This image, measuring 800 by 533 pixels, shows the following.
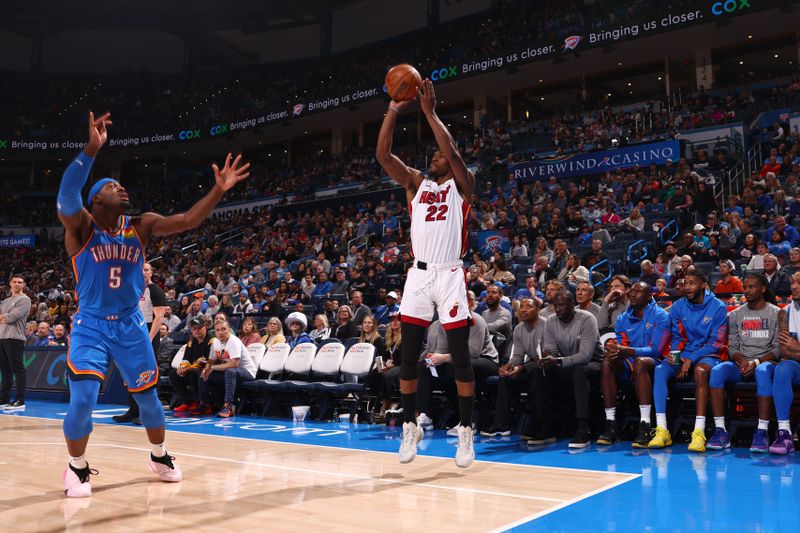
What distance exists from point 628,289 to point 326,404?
3.79m

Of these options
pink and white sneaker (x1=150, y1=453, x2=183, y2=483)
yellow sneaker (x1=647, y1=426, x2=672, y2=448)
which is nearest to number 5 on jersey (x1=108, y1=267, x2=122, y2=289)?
pink and white sneaker (x1=150, y1=453, x2=183, y2=483)

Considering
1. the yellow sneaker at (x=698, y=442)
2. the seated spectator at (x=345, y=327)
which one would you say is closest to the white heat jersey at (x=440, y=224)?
the yellow sneaker at (x=698, y=442)

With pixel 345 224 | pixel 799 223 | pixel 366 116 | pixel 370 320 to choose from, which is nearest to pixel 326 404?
pixel 370 320

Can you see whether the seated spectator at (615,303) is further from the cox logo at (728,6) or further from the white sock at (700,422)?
the cox logo at (728,6)

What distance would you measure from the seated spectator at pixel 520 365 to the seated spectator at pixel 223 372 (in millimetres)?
3554

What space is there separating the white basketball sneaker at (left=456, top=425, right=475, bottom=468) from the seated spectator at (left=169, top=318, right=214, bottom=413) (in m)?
5.27

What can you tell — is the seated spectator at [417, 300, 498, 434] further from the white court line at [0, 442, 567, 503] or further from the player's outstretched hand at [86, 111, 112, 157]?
the player's outstretched hand at [86, 111, 112, 157]

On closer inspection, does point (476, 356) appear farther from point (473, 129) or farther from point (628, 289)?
point (473, 129)

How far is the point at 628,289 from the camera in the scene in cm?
679

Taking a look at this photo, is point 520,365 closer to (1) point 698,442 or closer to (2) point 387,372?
(1) point 698,442

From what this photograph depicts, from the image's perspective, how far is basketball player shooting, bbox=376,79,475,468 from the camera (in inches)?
174

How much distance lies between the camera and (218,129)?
28516 mm

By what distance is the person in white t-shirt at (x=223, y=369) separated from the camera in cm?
862

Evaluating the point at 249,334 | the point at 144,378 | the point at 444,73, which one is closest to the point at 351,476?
the point at 144,378
